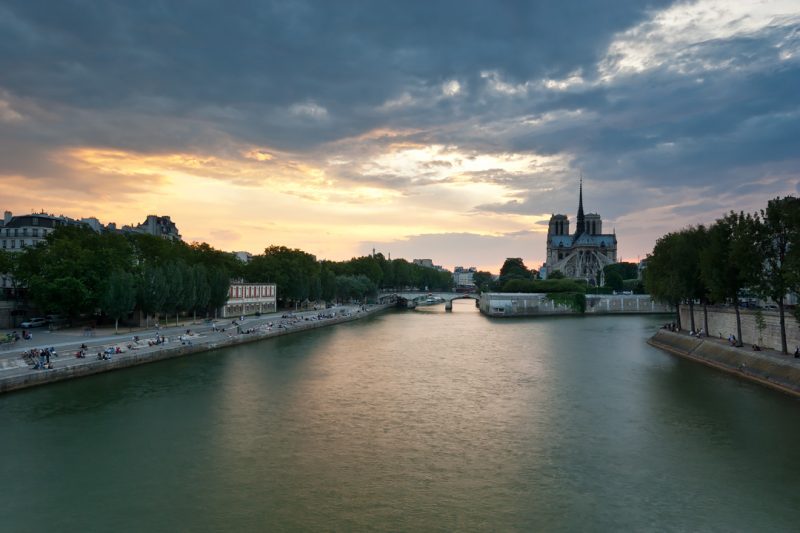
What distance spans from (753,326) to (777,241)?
7435 millimetres

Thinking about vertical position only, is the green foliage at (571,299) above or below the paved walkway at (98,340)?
above

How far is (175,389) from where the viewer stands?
1178 inches

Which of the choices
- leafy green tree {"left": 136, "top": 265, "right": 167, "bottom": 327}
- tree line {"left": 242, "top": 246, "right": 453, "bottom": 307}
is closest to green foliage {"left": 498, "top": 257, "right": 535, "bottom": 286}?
tree line {"left": 242, "top": 246, "right": 453, "bottom": 307}

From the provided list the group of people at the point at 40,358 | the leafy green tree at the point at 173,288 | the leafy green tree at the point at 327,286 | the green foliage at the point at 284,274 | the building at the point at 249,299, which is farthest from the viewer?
the leafy green tree at the point at 327,286

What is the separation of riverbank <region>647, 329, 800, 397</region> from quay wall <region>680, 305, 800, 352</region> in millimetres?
1174

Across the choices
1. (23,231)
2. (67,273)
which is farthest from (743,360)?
(23,231)

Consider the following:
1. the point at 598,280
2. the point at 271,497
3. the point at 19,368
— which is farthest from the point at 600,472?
the point at 598,280

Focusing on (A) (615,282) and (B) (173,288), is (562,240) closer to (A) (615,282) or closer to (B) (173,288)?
(A) (615,282)

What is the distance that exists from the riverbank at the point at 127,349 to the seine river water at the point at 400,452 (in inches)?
46.9

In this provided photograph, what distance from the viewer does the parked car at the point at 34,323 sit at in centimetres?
4850

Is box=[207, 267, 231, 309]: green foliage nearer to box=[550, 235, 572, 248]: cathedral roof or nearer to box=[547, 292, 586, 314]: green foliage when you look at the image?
box=[547, 292, 586, 314]: green foliage

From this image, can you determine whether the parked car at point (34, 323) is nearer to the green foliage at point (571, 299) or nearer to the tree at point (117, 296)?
the tree at point (117, 296)

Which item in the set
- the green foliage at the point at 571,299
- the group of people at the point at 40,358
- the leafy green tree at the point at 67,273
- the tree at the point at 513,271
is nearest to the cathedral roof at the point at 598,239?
the tree at the point at 513,271

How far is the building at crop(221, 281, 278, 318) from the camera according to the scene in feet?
235
